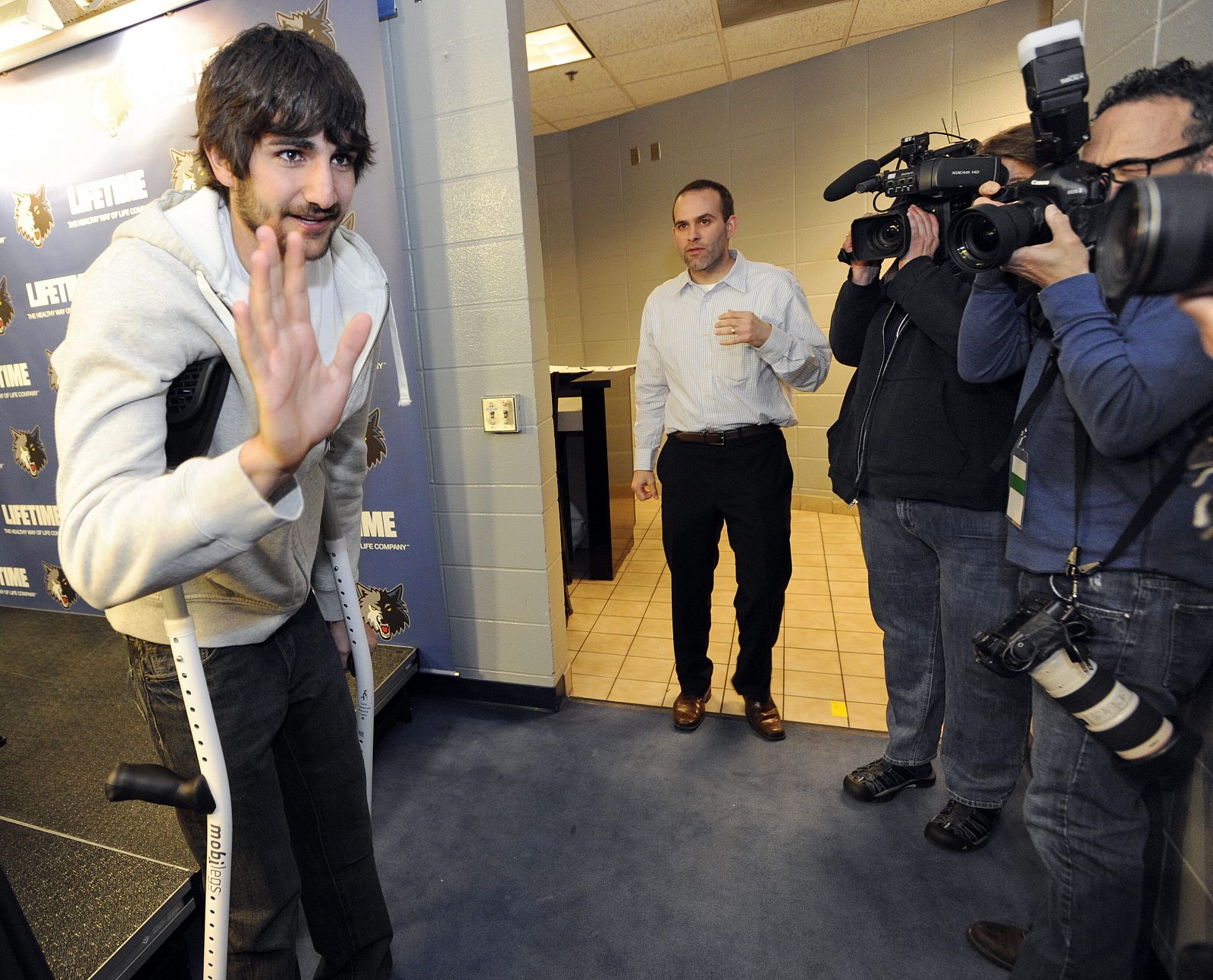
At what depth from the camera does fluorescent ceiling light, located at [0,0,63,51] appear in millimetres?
2252

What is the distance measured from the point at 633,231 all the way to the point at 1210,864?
514 centimetres

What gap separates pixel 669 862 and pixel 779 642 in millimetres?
1335

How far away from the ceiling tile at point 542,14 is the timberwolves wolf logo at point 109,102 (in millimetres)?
1876

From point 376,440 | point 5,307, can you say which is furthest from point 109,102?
point 376,440

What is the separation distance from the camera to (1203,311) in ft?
1.83

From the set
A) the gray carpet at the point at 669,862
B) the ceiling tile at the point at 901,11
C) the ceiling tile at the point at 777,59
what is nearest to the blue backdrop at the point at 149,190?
the gray carpet at the point at 669,862

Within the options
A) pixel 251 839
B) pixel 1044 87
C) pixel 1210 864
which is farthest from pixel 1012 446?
pixel 251 839

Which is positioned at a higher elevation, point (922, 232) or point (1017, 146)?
point (1017, 146)

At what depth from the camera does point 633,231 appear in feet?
17.7

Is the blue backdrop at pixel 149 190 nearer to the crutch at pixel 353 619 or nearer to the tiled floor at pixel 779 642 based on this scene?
the tiled floor at pixel 779 642

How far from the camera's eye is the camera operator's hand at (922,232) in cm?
147

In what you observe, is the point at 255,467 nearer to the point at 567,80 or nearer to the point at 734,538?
the point at 734,538

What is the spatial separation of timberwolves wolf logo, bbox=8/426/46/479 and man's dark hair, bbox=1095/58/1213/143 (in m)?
3.89

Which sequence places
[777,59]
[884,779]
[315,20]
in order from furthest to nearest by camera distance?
[777,59] → [315,20] → [884,779]
